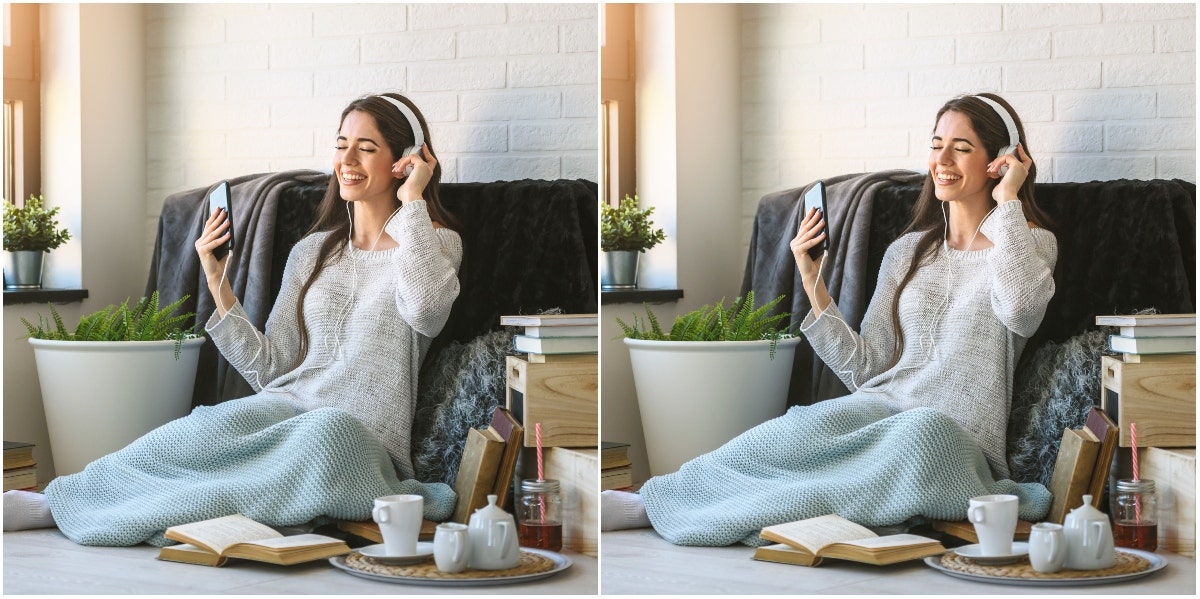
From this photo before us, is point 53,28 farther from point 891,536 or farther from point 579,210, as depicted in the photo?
point 891,536

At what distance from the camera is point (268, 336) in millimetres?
2781

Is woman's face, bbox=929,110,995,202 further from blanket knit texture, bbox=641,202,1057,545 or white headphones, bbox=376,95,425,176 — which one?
white headphones, bbox=376,95,425,176

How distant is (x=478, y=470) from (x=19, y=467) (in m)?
1.06

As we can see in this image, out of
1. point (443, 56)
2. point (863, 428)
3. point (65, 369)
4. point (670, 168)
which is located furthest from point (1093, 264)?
point (65, 369)

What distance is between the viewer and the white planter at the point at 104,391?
2750mm

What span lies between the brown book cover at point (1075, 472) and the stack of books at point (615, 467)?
859 millimetres

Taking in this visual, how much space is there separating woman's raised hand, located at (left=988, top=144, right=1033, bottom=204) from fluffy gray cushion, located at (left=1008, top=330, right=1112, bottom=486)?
32 centimetres

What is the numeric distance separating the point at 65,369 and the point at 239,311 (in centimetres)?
39

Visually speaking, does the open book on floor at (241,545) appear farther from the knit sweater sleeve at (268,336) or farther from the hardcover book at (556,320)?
the hardcover book at (556,320)

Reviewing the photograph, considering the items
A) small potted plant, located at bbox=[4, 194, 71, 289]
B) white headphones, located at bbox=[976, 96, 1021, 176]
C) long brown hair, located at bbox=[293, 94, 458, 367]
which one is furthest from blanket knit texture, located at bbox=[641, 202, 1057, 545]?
small potted plant, located at bbox=[4, 194, 71, 289]

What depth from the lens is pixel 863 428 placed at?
101 inches

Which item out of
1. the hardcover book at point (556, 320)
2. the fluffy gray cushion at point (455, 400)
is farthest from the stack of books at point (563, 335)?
the fluffy gray cushion at point (455, 400)

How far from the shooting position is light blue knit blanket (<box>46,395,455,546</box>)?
2535 mm

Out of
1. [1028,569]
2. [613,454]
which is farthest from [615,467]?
[1028,569]
